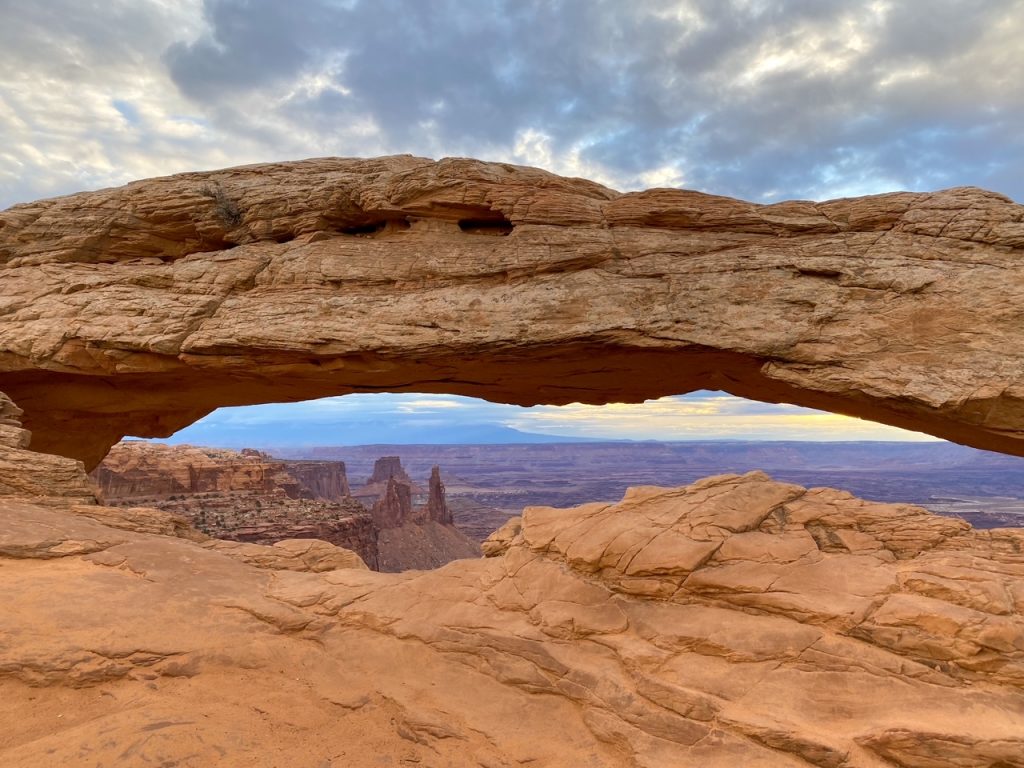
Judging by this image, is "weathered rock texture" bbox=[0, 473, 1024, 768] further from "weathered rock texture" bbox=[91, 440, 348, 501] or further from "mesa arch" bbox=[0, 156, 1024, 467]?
"weathered rock texture" bbox=[91, 440, 348, 501]

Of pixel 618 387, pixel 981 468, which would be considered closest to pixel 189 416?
pixel 618 387

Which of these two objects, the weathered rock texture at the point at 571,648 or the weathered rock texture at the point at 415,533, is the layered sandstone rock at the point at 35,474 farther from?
the weathered rock texture at the point at 415,533

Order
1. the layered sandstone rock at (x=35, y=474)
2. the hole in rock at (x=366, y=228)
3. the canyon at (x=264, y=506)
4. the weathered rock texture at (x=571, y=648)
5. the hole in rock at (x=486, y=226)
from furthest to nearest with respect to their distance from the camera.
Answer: the canyon at (x=264, y=506) → the hole in rock at (x=366, y=228) → the hole in rock at (x=486, y=226) → the layered sandstone rock at (x=35, y=474) → the weathered rock texture at (x=571, y=648)

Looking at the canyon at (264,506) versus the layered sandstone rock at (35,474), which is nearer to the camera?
the layered sandstone rock at (35,474)

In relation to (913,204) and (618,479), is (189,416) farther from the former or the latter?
(618,479)

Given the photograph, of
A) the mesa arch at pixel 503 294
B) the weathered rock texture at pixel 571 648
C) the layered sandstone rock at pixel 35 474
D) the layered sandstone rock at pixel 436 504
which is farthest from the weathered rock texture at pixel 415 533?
the weathered rock texture at pixel 571 648

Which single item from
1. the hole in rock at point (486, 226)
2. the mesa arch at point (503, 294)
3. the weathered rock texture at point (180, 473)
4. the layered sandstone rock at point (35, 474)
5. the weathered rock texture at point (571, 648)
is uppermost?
the hole in rock at point (486, 226)

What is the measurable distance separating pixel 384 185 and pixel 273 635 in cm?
1108

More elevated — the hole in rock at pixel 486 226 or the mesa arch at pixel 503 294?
the hole in rock at pixel 486 226

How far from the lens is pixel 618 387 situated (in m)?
16.3

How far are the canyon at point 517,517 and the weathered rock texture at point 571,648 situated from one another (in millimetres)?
48

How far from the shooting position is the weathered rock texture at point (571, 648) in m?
7.00

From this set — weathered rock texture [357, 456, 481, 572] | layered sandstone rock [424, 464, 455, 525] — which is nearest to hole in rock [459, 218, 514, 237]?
weathered rock texture [357, 456, 481, 572]

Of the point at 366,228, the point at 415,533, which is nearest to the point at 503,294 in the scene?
the point at 366,228
